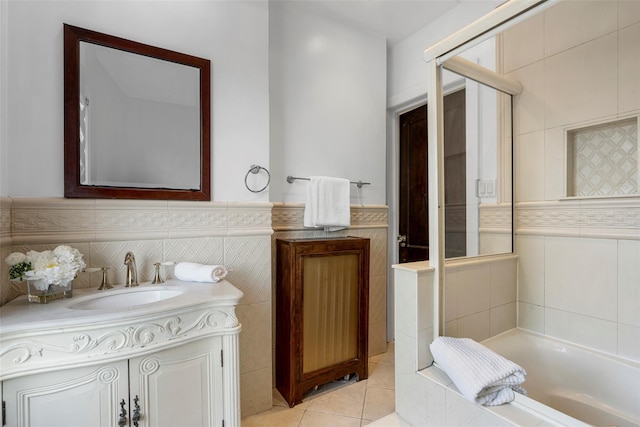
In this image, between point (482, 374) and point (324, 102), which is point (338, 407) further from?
point (324, 102)

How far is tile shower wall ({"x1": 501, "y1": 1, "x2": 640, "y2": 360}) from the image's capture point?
1.42 m

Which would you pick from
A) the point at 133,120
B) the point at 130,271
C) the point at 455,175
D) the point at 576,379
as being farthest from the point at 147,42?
the point at 576,379

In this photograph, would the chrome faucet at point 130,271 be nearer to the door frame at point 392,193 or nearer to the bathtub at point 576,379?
the bathtub at point 576,379

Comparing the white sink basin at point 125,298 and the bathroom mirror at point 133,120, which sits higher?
the bathroom mirror at point 133,120

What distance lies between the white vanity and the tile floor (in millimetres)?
567

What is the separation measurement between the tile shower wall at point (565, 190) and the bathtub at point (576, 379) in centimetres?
8

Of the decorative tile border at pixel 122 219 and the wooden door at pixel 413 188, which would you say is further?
the wooden door at pixel 413 188

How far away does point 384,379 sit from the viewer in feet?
6.61

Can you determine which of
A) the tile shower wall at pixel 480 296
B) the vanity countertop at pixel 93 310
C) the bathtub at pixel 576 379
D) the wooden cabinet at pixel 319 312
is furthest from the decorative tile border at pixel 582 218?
the vanity countertop at pixel 93 310

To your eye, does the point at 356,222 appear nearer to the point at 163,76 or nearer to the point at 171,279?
the point at 171,279

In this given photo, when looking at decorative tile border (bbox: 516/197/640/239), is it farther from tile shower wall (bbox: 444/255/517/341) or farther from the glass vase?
the glass vase

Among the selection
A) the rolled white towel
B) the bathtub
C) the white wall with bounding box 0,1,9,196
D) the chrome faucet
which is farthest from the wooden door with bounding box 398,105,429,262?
the white wall with bounding box 0,1,9,196

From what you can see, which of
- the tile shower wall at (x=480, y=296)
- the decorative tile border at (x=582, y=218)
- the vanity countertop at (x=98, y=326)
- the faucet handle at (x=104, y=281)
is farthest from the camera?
the tile shower wall at (x=480, y=296)

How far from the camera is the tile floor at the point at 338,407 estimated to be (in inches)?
63.4
